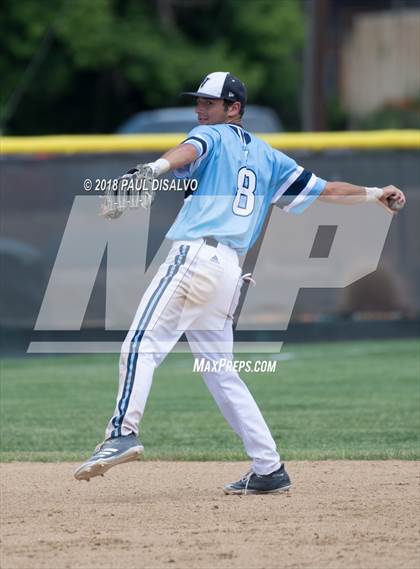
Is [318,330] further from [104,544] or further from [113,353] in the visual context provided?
[104,544]

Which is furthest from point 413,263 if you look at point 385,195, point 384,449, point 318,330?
point 385,195

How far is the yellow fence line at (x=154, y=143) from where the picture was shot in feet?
47.8

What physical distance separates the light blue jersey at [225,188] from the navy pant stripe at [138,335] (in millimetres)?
150

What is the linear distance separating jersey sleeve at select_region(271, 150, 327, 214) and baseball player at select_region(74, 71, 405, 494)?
118 millimetres

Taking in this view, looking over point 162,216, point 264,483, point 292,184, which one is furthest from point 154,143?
point 264,483

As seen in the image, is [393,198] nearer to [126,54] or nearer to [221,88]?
[221,88]

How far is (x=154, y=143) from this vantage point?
14586 millimetres

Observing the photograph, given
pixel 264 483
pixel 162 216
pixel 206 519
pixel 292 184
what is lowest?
pixel 162 216

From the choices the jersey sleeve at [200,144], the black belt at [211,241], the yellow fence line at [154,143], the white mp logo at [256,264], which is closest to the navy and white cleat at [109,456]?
the black belt at [211,241]

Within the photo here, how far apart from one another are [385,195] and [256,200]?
785 millimetres

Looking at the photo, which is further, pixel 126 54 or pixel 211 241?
pixel 126 54

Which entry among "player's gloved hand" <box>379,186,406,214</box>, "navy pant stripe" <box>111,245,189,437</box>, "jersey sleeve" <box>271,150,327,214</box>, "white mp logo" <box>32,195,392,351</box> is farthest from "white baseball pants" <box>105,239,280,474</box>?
"white mp logo" <box>32,195,392,351</box>

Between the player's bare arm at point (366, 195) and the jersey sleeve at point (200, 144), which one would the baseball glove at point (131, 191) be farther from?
the player's bare arm at point (366, 195)

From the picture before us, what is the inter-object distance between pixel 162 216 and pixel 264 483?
802cm
